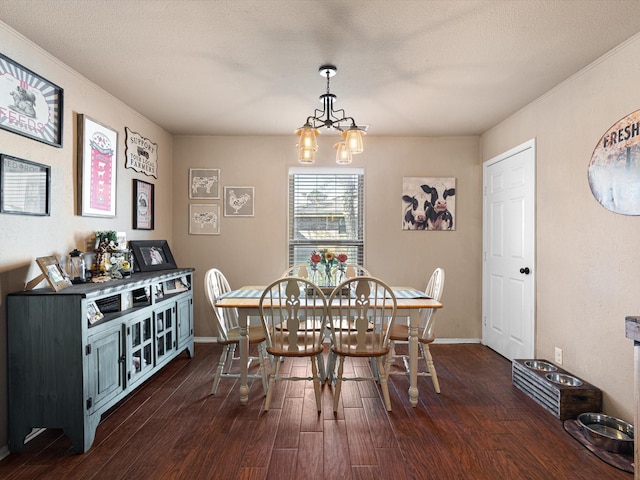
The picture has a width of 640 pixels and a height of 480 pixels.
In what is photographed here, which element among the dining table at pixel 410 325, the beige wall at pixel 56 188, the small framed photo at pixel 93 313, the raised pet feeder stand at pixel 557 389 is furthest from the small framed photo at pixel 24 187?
the raised pet feeder stand at pixel 557 389

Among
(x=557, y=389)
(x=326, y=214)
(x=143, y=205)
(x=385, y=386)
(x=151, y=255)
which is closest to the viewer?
(x=557, y=389)

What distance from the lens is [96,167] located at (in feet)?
9.48

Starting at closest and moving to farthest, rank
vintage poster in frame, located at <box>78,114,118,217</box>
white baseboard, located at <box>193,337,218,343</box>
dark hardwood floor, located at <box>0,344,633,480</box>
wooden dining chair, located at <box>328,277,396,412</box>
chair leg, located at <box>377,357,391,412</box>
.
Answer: dark hardwood floor, located at <box>0,344,633,480</box> → wooden dining chair, located at <box>328,277,396,412</box> → chair leg, located at <box>377,357,391,412</box> → vintage poster in frame, located at <box>78,114,118,217</box> → white baseboard, located at <box>193,337,218,343</box>

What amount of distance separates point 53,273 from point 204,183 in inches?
91.7

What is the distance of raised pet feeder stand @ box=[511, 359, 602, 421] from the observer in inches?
94.5

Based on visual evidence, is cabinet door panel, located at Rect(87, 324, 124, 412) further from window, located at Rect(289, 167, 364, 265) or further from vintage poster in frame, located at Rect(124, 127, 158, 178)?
window, located at Rect(289, 167, 364, 265)

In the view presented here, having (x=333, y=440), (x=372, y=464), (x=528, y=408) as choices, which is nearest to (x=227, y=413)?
(x=333, y=440)

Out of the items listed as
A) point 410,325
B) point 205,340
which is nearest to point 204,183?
point 205,340

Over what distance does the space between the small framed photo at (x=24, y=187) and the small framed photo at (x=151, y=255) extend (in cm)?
102

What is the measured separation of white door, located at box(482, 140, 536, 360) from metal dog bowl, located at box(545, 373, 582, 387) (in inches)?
22.2

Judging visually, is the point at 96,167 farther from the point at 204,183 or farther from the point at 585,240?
the point at 585,240

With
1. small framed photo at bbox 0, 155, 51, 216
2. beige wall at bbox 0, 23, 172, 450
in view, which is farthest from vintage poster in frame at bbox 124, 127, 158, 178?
small framed photo at bbox 0, 155, 51, 216

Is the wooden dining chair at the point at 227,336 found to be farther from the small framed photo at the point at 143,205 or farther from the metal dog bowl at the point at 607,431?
the metal dog bowl at the point at 607,431

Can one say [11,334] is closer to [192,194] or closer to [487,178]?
[192,194]
